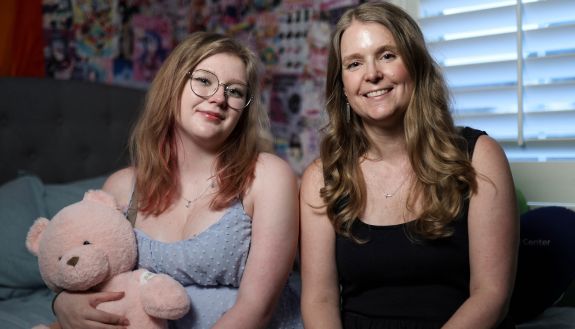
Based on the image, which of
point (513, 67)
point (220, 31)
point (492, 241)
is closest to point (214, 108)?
point (492, 241)

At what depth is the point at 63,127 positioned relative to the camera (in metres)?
2.37

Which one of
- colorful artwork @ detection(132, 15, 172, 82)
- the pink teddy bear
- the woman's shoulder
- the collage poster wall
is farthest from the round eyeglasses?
colorful artwork @ detection(132, 15, 172, 82)

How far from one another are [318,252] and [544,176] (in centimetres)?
74

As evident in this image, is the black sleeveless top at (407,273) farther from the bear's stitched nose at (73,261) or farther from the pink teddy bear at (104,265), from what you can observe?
the bear's stitched nose at (73,261)

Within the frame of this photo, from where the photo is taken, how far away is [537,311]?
1.54 meters

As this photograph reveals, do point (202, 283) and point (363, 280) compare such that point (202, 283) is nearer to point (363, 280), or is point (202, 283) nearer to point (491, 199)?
point (363, 280)

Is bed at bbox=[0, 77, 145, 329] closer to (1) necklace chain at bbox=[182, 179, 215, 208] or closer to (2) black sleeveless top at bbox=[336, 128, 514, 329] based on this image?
(1) necklace chain at bbox=[182, 179, 215, 208]

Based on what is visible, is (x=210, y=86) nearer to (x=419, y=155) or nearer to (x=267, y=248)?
(x=267, y=248)

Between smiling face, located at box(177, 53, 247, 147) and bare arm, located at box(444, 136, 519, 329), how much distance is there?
0.58 metres

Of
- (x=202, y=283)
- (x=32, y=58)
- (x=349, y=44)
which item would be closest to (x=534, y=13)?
(x=349, y=44)

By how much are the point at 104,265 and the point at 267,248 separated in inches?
14.0

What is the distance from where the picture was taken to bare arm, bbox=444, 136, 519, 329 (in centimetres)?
122

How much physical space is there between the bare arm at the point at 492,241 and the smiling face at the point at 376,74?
23 cm

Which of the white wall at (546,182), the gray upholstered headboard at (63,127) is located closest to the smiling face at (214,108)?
the white wall at (546,182)
